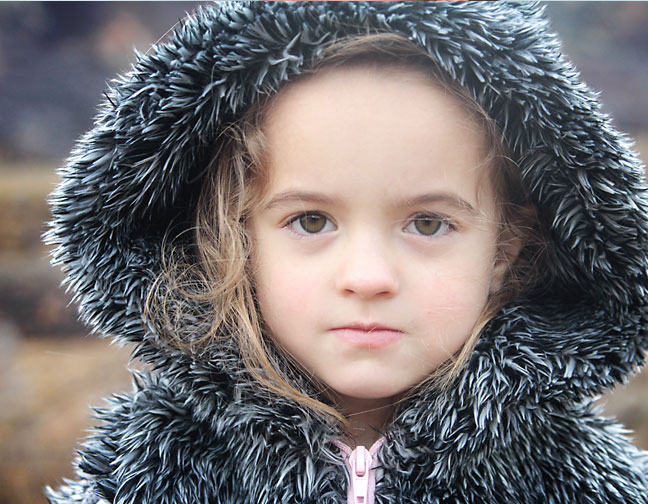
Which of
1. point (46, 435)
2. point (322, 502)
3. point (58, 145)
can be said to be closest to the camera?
point (322, 502)

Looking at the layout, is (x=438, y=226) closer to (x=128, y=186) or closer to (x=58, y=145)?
(x=128, y=186)

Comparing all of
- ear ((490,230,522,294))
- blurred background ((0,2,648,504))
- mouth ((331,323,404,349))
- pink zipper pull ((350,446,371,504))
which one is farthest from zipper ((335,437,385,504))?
blurred background ((0,2,648,504))

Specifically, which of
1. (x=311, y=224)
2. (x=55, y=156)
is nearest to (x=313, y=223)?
(x=311, y=224)

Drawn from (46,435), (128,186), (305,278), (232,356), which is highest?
(128,186)

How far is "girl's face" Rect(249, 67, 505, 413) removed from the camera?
2.51 feet

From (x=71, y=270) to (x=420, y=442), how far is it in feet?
1.69

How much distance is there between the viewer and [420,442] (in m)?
0.82

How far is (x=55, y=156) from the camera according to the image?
5.68ft

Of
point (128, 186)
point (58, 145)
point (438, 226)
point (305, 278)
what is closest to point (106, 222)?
point (128, 186)

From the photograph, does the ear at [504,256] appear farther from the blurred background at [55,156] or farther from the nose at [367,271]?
the blurred background at [55,156]

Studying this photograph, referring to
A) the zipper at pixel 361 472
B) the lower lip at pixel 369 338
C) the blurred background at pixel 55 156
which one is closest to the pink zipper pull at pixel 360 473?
the zipper at pixel 361 472

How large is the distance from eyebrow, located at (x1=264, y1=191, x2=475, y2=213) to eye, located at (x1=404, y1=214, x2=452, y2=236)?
2 centimetres

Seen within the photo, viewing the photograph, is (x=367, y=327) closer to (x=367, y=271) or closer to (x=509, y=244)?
(x=367, y=271)

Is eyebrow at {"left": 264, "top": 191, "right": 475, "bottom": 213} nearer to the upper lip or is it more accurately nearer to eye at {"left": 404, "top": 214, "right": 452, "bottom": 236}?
eye at {"left": 404, "top": 214, "right": 452, "bottom": 236}
